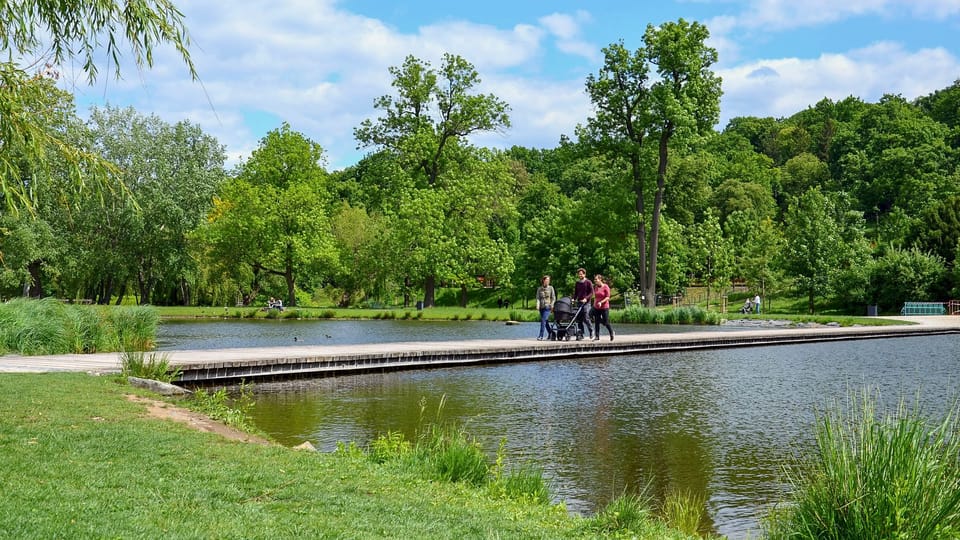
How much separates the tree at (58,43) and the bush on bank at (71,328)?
9775mm

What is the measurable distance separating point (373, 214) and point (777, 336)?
36672mm

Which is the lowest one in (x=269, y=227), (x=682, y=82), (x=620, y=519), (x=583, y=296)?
(x=620, y=519)

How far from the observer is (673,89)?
141ft

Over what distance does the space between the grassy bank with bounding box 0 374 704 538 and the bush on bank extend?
9194 mm

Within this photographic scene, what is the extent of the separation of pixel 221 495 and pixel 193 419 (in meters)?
4.03

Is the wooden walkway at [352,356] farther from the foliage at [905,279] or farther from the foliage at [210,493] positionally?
the foliage at [905,279]

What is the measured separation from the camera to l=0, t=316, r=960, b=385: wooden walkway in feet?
47.7

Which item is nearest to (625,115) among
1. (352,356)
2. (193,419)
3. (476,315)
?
(476,315)

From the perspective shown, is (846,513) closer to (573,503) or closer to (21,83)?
(573,503)

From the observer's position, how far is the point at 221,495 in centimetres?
581

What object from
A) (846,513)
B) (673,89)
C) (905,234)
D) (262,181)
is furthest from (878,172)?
(846,513)

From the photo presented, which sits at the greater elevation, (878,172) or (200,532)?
(878,172)

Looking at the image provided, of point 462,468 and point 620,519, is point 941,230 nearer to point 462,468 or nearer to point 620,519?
point 462,468

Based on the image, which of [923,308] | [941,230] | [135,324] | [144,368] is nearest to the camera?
[144,368]
